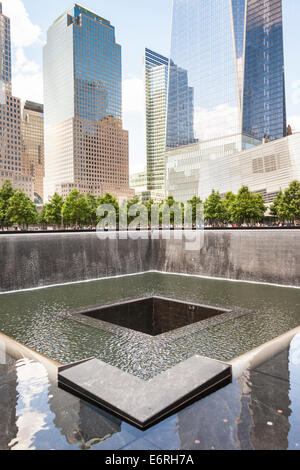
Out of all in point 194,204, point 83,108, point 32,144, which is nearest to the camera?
point 194,204

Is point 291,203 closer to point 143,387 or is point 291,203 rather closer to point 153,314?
point 153,314

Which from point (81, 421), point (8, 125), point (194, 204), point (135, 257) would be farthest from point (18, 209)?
point (8, 125)

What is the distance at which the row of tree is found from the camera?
38.5 metres

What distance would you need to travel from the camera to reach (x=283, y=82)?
93.0 meters

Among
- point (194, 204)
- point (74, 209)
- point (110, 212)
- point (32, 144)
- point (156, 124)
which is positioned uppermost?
point (156, 124)

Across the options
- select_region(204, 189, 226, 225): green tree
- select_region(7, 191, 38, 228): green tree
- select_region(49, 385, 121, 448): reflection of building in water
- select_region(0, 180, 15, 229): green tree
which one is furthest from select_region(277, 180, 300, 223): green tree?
select_region(49, 385, 121, 448): reflection of building in water

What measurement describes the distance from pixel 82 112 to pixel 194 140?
177 ft

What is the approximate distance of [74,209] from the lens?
4903 centimetres

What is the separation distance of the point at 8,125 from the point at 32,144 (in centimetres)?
6864

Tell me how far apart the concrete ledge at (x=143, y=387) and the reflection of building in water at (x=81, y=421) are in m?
0.11

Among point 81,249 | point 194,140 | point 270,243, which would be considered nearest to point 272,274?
point 270,243

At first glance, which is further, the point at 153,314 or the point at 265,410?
the point at 153,314

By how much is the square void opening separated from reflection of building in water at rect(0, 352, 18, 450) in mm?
5602

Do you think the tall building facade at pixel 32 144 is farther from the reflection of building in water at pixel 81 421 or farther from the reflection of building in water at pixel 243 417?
the reflection of building in water at pixel 243 417
